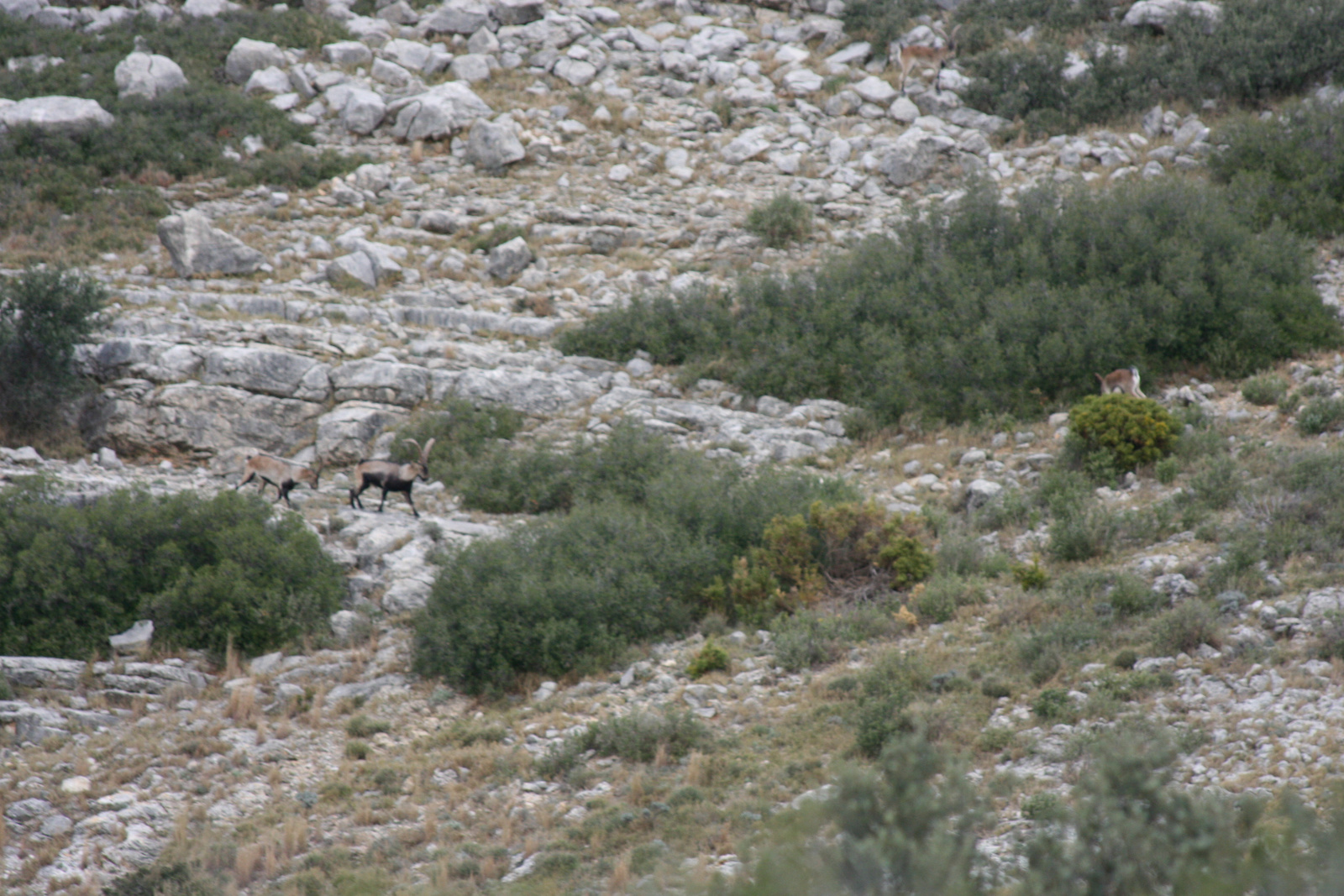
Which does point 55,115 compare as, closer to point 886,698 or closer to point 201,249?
point 201,249

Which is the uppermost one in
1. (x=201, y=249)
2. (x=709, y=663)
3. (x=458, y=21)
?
(x=458, y=21)

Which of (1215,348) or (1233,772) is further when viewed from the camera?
(1215,348)

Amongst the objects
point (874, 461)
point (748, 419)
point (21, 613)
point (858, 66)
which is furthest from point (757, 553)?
point (858, 66)

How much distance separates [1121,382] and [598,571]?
749 cm

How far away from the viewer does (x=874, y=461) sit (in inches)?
501

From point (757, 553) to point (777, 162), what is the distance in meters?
13.5

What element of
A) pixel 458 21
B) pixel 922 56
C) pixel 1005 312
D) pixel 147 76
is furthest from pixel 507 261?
pixel 922 56

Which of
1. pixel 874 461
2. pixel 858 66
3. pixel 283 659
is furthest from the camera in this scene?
pixel 858 66

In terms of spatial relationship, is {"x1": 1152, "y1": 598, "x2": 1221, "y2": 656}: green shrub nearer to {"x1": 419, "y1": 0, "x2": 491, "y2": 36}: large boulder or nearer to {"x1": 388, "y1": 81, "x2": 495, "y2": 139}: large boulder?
{"x1": 388, "y1": 81, "x2": 495, "y2": 139}: large boulder

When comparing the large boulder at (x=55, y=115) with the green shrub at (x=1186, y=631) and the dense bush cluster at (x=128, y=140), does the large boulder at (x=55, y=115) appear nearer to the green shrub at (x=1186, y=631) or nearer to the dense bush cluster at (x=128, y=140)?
the dense bush cluster at (x=128, y=140)

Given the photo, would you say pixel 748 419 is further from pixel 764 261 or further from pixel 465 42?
pixel 465 42

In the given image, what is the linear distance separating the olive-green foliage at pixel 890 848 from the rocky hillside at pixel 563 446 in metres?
1.44

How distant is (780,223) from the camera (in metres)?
18.9

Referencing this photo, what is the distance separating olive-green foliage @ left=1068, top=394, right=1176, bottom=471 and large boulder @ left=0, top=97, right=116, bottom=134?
20.6m
